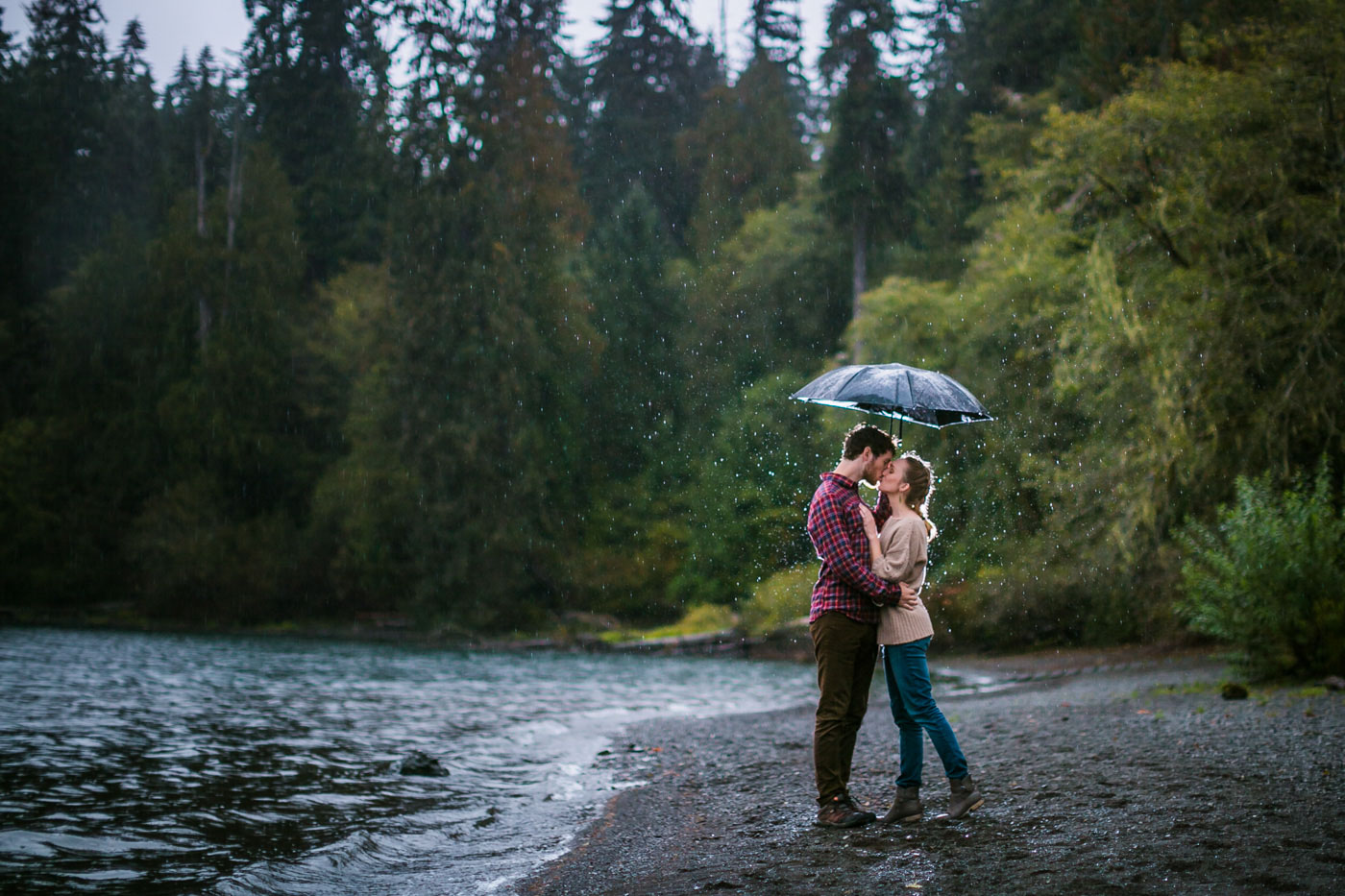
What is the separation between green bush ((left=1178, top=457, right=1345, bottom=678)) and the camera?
12500 mm

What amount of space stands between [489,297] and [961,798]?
45.5m

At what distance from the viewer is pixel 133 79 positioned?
63938 mm

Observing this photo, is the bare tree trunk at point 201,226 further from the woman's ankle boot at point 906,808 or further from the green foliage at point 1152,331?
the woman's ankle boot at point 906,808

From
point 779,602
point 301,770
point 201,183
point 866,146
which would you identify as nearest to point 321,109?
point 201,183

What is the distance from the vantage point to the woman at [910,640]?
6633 millimetres

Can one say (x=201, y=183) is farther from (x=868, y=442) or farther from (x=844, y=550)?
(x=844, y=550)

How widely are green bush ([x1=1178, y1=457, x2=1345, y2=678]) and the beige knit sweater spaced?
7.84 m

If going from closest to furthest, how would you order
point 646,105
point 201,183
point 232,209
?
point 232,209 → point 201,183 → point 646,105

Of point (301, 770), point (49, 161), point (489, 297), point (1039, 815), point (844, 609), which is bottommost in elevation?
point (301, 770)

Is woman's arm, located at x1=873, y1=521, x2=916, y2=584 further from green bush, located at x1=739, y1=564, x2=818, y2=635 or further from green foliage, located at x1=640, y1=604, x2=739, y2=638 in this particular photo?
green foliage, located at x1=640, y1=604, x2=739, y2=638

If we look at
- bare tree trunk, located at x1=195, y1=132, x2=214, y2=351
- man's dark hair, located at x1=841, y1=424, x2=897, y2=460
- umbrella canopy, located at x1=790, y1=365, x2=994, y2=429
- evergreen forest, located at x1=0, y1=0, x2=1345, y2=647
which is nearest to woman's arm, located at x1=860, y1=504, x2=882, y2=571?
man's dark hair, located at x1=841, y1=424, x2=897, y2=460

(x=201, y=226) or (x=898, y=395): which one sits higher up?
(x=201, y=226)

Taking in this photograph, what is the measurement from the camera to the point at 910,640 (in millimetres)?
6621

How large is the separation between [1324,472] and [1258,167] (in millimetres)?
6048
